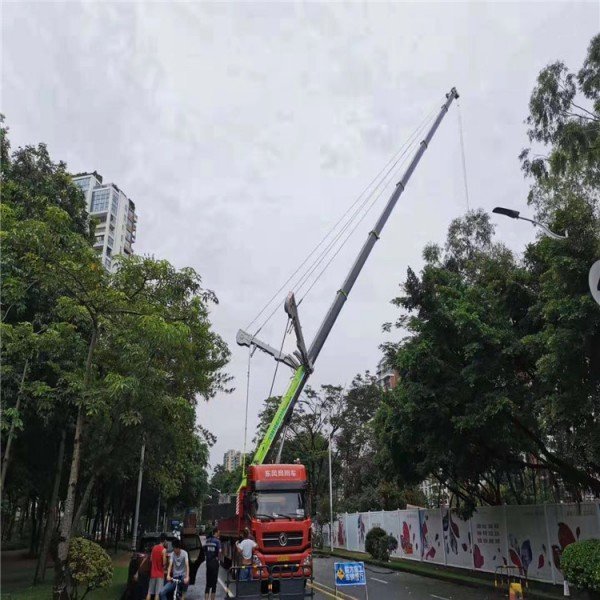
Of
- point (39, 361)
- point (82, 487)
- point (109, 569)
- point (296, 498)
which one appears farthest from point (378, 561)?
point (39, 361)

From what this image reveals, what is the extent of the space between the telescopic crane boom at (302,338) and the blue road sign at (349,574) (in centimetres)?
909

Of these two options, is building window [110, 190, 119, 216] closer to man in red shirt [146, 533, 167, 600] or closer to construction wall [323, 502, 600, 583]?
construction wall [323, 502, 600, 583]

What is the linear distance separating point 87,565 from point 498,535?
15.3 m

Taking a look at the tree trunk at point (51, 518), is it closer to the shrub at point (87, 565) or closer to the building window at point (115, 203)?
the shrub at point (87, 565)

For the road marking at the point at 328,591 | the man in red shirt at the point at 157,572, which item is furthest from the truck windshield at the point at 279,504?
A: the man in red shirt at the point at 157,572

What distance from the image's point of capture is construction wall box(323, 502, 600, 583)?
17.7 metres

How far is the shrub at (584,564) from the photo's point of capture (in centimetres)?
1317

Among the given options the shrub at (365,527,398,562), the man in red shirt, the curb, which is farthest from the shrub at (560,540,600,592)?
the shrub at (365,527,398,562)

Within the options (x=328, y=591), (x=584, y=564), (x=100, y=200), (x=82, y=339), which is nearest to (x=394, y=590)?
(x=328, y=591)

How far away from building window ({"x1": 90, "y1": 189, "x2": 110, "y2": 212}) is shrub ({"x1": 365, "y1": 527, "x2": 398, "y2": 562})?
80960 mm

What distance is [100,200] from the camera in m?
98.9

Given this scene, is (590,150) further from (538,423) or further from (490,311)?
(538,423)

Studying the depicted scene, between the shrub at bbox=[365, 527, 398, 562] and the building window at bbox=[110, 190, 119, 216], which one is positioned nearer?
the shrub at bbox=[365, 527, 398, 562]

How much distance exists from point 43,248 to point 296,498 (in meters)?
10.7
